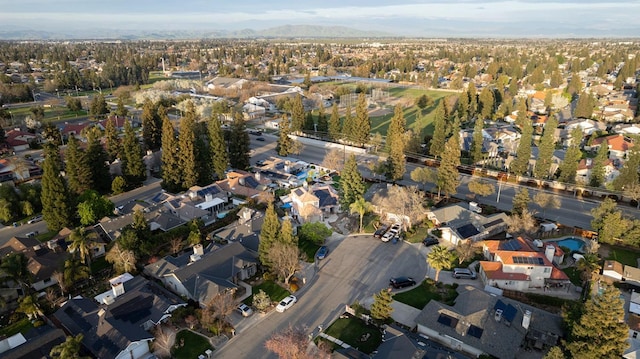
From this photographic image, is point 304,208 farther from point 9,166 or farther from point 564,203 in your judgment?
point 9,166

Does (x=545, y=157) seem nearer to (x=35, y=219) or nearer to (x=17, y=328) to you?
(x=17, y=328)

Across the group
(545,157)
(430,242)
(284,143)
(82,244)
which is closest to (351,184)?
(430,242)

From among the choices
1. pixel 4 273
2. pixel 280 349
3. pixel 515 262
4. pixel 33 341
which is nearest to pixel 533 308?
pixel 515 262

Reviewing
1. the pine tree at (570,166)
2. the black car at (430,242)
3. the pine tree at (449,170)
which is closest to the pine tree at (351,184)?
the black car at (430,242)

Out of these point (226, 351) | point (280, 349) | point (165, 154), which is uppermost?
point (165, 154)

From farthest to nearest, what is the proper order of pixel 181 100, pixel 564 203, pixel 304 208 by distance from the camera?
1. pixel 181 100
2. pixel 564 203
3. pixel 304 208

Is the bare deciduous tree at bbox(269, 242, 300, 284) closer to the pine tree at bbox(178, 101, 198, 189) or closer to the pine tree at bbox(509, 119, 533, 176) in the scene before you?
the pine tree at bbox(178, 101, 198, 189)

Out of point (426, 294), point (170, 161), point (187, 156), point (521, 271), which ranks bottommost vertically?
point (426, 294)
